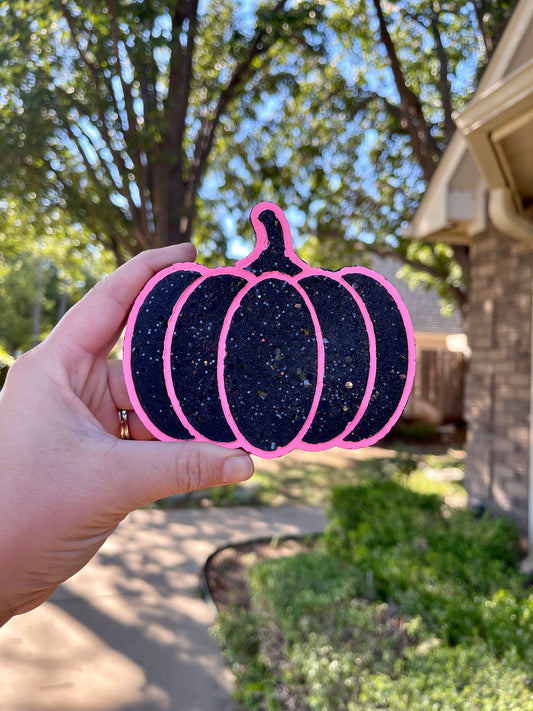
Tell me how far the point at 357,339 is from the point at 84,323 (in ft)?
2.15

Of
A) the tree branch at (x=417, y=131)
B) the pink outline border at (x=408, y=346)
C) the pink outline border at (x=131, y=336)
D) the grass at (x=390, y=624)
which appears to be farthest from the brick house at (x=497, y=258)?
the pink outline border at (x=131, y=336)

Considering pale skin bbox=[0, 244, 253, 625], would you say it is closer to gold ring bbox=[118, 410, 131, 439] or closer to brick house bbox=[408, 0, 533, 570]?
gold ring bbox=[118, 410, 131, 439]

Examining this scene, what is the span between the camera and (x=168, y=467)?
1.16 metres

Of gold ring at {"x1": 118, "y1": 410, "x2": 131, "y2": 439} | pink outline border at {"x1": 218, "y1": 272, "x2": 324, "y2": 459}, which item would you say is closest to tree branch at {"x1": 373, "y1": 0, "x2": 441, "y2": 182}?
pink outline border at {"x1": 218, "y1": 272, "x2": 324, "y2": 459}

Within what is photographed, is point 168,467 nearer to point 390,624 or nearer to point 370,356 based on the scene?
point 370,356

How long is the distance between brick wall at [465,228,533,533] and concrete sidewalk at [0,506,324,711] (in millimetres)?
2612

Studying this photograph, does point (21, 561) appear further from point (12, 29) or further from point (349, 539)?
point (12, 29)

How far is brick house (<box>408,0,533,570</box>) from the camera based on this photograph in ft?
11.0

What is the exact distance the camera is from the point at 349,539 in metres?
3.97

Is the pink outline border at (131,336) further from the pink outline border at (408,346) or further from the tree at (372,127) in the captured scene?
the tree at (372,127)

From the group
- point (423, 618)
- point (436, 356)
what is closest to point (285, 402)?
point (423, 618)

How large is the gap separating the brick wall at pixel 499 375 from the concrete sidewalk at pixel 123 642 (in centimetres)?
261

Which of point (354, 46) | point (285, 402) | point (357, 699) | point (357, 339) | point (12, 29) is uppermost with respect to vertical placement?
point (354, 46)

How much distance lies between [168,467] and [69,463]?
21 centimetres
